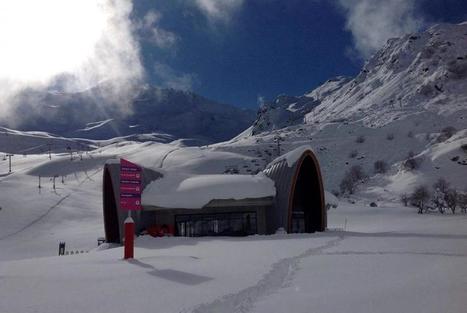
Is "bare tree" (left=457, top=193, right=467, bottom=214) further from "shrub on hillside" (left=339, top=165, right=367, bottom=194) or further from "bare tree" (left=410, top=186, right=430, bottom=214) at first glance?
"shrub on hillside" (left=339, top=165, right=367, bottom=194)

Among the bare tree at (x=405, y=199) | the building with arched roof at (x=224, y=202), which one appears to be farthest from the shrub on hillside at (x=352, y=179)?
the building with arched roof at (x=224, y=202)

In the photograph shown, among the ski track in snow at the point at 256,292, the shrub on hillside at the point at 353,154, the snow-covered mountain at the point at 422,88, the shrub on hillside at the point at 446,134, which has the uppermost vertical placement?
the snow-covered mountain at the point at 422,88

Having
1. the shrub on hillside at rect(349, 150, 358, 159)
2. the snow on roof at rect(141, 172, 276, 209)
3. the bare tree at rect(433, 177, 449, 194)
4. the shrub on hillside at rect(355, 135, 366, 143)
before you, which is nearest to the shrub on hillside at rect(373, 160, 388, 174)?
the shrub on hillside at rect(349, 150, 358, 159)

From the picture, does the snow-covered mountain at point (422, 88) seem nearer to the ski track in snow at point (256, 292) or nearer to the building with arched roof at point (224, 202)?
the building with arched roof at point (224, 202)

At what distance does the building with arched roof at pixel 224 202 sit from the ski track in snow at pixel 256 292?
15600 mm

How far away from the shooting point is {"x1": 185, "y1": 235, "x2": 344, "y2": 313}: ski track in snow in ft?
26.2

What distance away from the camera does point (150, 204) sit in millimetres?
28688

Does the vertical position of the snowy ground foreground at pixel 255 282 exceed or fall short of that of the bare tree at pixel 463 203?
it falls short

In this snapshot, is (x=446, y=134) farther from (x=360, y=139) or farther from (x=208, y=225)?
(x=208, y=225)

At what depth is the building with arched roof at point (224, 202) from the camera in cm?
2889

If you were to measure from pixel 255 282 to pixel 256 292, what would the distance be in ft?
3.50

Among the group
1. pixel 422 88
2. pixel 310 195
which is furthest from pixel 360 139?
pixel 310 195

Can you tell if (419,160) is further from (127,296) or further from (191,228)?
(127,296)

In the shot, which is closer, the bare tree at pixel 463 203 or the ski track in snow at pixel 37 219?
the ski track in snow at pixel 37 219
